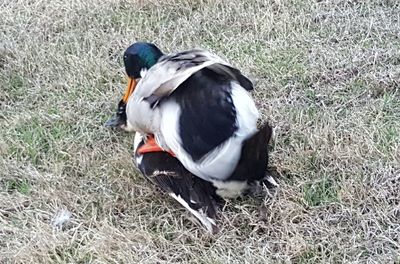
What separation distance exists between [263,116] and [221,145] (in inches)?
29.6

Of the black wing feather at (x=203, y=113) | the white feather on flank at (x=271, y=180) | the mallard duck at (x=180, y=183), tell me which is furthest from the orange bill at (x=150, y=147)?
the white feather on flank at (x=271, y=180)

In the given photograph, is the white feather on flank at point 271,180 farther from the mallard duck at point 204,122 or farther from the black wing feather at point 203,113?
the black wing feather at point 203,113

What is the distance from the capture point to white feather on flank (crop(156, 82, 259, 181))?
8.53ft

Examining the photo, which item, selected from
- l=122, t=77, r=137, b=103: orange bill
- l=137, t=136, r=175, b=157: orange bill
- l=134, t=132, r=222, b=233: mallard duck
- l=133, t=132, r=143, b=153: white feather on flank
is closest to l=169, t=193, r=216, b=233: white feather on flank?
l=134, t=132, r=222, b=233: mallard duck

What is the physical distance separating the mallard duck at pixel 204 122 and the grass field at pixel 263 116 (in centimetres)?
18

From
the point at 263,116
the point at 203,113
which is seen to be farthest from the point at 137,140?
the point at 263,116

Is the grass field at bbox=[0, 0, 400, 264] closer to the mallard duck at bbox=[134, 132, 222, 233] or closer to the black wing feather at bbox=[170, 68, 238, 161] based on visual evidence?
the mallard duck at bbox=[134, 132, 222, 233]

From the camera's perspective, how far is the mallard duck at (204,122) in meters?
2.62

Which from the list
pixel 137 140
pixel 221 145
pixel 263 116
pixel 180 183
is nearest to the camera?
pixel 221 145

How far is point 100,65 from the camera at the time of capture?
3.82 meters

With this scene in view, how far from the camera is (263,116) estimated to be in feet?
10.9

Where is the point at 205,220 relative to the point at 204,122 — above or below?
below

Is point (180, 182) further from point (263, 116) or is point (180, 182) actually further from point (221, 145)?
point (263, 116)

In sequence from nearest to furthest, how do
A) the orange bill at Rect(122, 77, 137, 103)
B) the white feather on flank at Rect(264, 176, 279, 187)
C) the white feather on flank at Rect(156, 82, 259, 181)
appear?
1. the white feather on flank at Rect(156, 82, 259, 181)
2. the white feather on flank at Rect(264, 176, 279, 187)
3. the orange bill at Rect(122, 77, 137, 103)
